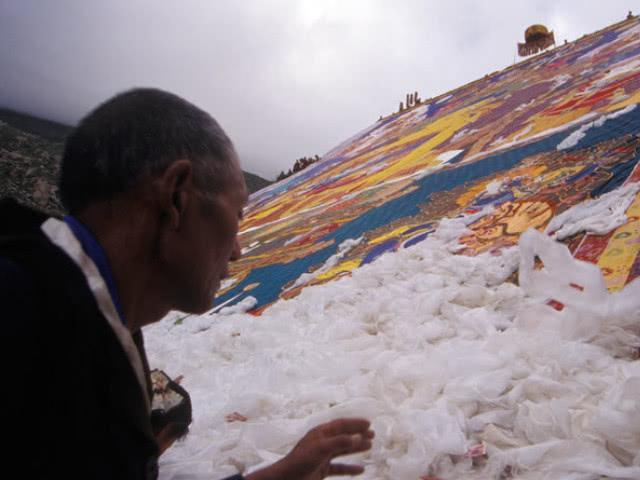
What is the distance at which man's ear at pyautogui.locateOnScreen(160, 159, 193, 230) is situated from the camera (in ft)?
2.52

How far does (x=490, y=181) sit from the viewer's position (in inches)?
142

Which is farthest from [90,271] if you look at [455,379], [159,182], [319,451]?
[455,379]

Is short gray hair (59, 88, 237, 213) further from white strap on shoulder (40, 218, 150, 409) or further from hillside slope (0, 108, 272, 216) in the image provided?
hillside slope (0, 108, 272, 216)

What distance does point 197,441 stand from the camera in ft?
4.85

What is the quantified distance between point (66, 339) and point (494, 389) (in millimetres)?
1081

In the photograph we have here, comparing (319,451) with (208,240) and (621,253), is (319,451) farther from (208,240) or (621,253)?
(621,253)

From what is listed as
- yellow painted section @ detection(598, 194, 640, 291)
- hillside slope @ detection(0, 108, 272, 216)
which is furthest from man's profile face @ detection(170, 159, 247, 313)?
hillside slope @ detection(0, 108, 272, 216)

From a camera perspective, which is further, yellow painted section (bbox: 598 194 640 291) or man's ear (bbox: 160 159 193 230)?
yellow painted section (bbox: 598 194 640 291)

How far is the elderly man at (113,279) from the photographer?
59 cm

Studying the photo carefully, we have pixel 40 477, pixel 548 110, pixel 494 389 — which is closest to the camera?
pixel 40 477

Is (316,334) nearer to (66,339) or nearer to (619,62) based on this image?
(66,339)

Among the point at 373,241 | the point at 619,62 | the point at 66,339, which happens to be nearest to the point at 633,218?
the point at 373,241

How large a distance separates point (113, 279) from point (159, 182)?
18 centimetres

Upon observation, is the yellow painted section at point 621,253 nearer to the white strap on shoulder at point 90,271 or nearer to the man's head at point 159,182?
the man's head at point 159,182
